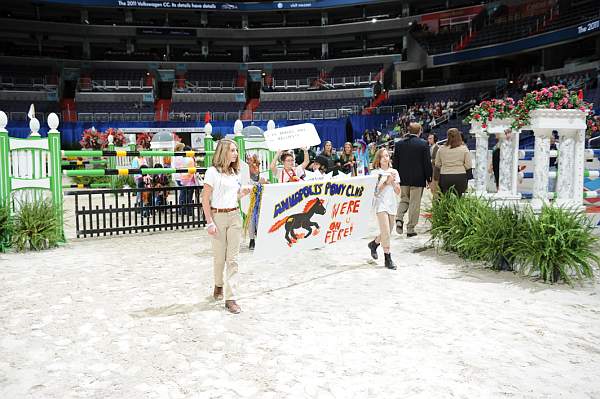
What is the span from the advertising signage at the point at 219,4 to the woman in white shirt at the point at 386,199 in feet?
119

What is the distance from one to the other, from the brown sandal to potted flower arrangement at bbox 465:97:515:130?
5.73 meters

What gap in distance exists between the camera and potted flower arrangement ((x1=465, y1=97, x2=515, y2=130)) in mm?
8572

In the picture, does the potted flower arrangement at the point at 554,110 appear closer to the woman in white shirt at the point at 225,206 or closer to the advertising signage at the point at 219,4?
the woman in white shirt at the point at 225,206

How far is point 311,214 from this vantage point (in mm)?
6262

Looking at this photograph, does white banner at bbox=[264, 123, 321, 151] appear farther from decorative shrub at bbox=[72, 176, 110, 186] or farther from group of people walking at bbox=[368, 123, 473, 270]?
decorative shrub at bbox=[72, 176, 110, 186]

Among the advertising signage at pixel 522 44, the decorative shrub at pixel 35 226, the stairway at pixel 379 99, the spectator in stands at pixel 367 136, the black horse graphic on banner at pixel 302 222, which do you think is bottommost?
the decorative shrub at pixel 35 226

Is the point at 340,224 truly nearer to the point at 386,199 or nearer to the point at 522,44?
the point at 386,199

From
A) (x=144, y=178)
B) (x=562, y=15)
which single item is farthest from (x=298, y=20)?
(x=144, y=178)

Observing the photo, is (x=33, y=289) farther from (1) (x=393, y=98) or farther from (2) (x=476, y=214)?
(1) (x=393, y=98)

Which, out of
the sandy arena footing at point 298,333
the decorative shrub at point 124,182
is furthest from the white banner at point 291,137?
the decorative shrub at point 124,182

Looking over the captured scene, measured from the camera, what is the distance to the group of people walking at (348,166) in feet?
15.3

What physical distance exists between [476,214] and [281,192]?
8.74 ft

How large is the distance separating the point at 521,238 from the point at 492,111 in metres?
3.95

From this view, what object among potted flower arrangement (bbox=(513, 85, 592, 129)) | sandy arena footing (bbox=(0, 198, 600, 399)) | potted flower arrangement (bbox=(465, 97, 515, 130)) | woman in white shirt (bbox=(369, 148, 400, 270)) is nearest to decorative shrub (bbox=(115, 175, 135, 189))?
sandy arena footing (bbox=(0, 198, 600, 399))
